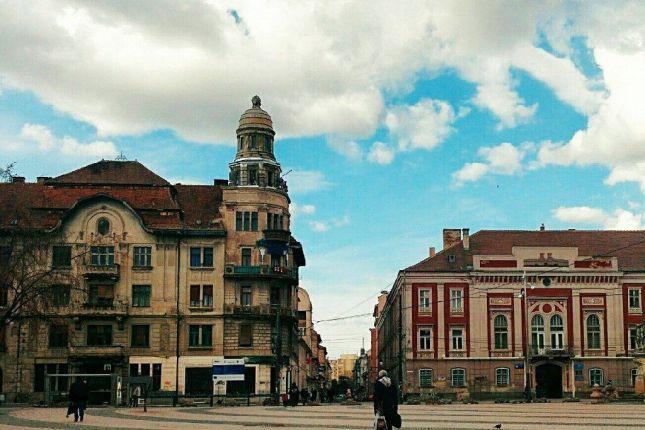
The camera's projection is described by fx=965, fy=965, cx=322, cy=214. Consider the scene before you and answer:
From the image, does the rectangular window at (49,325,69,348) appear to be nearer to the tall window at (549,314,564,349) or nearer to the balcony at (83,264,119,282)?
the balcony at (83,264,119,282)

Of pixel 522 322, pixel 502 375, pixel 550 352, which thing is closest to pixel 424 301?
pixel 522 322

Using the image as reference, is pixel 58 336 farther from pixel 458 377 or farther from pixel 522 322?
pixel 522 322

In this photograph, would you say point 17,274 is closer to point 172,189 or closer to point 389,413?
point 172,189

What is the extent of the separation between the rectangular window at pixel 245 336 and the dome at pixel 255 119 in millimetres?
14491

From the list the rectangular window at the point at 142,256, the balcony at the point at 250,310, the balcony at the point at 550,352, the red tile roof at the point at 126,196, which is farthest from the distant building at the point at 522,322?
the rectangular window at the point at 142,256

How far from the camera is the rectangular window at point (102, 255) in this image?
220 ft

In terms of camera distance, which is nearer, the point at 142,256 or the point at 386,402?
the point at 386,402

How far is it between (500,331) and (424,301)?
21.4 feet

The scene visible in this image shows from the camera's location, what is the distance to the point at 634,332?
77.4 meters

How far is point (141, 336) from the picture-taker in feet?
220

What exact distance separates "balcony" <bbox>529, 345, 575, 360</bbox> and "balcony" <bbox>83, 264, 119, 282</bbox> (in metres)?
33.4

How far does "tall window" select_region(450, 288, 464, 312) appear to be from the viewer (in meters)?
77.4

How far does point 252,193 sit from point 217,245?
4.43 metres

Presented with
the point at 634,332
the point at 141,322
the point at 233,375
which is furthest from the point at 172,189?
the point at 634,332
